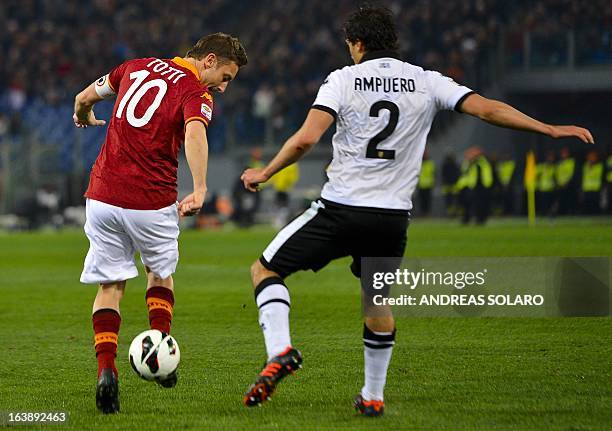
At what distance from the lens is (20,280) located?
15.1 meters

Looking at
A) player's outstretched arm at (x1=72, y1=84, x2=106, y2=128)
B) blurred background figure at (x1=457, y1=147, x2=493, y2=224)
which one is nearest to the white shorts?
player's outstretched arm at (x1=72, y1=84, x2=106, y2=128)

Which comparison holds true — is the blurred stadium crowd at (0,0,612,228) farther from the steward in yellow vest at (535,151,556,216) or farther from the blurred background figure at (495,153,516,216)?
the steward in yellow vest at (535,151,556,216)

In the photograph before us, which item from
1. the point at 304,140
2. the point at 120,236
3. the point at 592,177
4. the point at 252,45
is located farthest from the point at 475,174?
the point at 304,140

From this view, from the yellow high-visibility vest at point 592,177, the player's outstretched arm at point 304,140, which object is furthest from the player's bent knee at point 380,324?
the yellow high-visibility vest at point 592,177

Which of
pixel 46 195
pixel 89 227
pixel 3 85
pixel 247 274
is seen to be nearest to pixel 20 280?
pixel 247 274

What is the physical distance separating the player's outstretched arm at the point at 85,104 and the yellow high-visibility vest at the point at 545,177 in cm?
2378

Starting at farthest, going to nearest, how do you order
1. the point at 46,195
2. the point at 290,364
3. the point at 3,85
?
the point at 3,85 < the point at 46,195 < the point at 290,364

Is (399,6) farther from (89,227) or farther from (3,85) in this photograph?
(89,227)

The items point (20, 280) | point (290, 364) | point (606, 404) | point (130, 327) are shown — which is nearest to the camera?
point (290, 364)

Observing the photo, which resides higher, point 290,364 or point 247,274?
point 290,364

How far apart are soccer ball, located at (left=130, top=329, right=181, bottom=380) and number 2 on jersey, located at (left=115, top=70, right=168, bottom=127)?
3.62 ft

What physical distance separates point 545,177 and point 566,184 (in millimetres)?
540

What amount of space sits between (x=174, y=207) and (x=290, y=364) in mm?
1294

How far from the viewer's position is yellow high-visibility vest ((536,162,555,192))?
97.5ft
